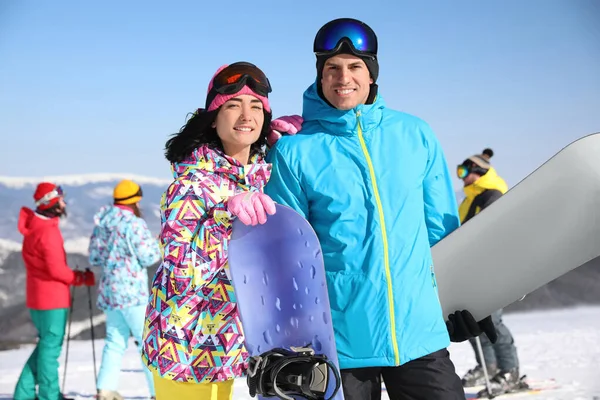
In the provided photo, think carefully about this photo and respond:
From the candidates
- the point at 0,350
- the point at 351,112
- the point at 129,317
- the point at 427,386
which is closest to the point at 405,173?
the point at 351,112

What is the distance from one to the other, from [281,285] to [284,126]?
510 millimetres

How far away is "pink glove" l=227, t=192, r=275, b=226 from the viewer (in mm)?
2002

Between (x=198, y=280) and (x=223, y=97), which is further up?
(x=223, y=97)

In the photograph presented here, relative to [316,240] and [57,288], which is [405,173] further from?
[57,288]

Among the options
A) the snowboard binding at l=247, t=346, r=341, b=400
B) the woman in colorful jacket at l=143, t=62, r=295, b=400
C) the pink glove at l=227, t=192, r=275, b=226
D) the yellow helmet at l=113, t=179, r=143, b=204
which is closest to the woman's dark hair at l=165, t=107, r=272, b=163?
the woman in colorful jacket at l=143, t=62, r=295, b=400

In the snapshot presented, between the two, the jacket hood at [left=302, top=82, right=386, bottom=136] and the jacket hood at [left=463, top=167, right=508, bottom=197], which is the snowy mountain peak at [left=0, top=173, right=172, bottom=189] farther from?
the jacket hood at [left=302, top=82, right=386, bottom=136]

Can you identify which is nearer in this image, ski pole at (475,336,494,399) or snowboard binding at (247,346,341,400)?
snowboard binding at (247,346,341,400)

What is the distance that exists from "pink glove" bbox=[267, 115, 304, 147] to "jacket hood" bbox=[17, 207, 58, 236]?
3386 millimetres

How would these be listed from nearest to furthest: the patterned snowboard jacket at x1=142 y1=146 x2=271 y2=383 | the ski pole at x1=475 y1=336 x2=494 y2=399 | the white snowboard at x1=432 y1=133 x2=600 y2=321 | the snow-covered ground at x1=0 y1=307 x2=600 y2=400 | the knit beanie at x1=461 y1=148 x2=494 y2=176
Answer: the patterned snowboard jacket at x1=142 y1=146 x2=271 y2=383 < the white snowboard at x1=432 y1=133 x2=600 y2=321 < the ski pole at x1=475 y1=336 x2=494 y2=399 < the knit beanie at x1=461 y1=148 x2=494 y2=176 < the snow-covered ground at x1=0 y1=307 x2=600 y2=400

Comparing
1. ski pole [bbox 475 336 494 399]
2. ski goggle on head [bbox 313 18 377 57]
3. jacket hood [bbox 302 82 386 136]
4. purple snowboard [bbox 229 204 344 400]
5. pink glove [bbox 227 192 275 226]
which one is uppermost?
ski goggle on head [bbox 313 18 377 57]

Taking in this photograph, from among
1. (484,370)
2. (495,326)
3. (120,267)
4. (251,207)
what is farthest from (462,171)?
(251,207)

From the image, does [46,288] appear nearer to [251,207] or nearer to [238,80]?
[238,80]

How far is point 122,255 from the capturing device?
5.19 metres

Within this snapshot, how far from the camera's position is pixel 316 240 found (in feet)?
6.82
